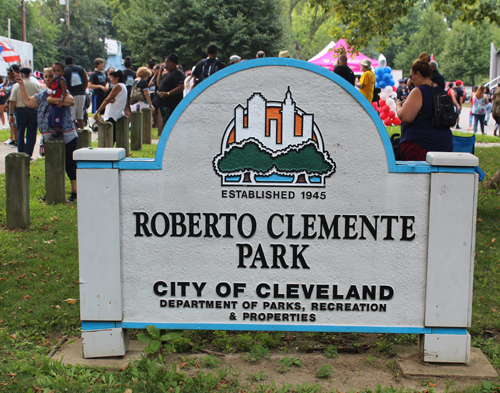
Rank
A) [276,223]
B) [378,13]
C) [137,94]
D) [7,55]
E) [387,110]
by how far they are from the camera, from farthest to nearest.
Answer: [387,110] < [137,94] < [7,55] < [378,13] < [276,223]

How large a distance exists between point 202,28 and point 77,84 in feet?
59.1

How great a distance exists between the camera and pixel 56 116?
8.24m

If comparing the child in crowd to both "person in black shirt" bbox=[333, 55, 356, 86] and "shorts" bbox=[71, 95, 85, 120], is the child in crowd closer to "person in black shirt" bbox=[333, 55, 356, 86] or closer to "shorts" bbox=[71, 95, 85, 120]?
"shorts" bbox=[71, 95, 85, 120]

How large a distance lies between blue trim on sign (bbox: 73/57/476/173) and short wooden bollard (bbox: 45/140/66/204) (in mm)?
4738

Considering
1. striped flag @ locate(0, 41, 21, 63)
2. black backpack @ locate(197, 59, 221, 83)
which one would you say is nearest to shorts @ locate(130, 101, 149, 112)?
striped flag @ locate(0, 41, 21, 63)

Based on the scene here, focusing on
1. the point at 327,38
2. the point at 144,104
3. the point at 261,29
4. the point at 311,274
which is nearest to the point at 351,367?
the point at 311,274

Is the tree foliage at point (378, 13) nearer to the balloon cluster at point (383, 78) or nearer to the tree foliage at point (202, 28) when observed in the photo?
the balloon cluster at point (383, 78)

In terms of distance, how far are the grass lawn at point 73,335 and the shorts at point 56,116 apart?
2.03 metres

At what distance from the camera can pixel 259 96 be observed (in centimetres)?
353

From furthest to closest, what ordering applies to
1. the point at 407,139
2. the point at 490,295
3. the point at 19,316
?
the point at 407,139, the point at 490,295, the point at 19,316

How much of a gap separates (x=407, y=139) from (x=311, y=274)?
7.47 feet

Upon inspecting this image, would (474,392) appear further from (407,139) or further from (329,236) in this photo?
(407,139)

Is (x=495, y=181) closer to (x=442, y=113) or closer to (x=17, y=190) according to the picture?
(x=442, y=113)

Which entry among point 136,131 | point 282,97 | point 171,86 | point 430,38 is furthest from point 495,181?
point 430,38
